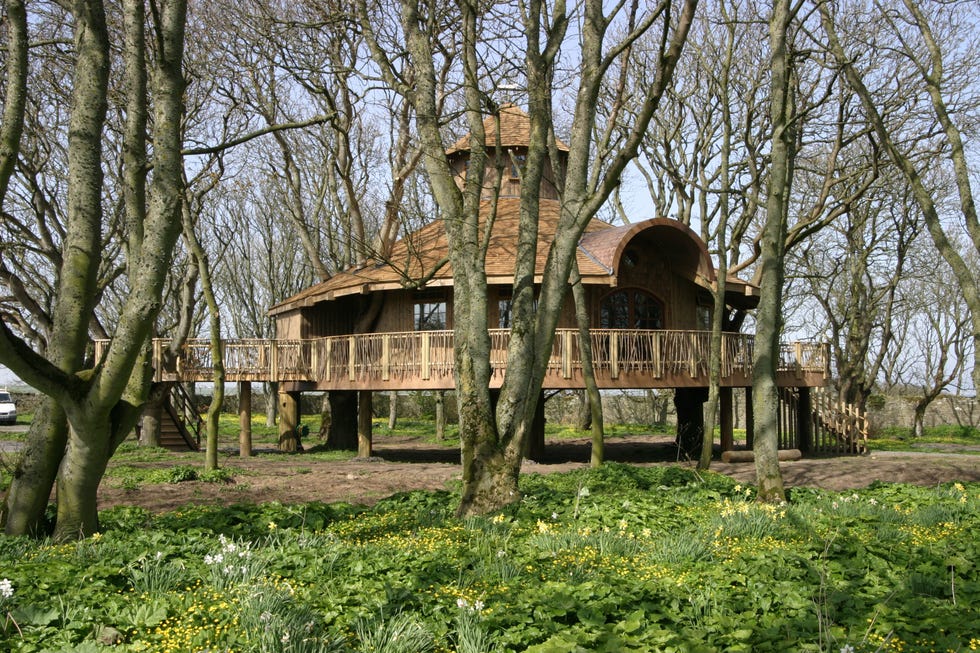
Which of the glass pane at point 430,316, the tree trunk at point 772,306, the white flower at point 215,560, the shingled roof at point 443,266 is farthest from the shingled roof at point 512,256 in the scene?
the white flower at point 215,560

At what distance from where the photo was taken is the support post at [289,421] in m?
26.9

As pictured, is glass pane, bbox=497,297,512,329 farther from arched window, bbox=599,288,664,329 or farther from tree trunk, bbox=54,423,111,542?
tree trunk, bbox=54,423,111,542

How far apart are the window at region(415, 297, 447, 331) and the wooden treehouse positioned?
0.03 metres

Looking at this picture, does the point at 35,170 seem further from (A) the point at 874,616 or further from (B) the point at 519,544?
(A) the point at 874,616

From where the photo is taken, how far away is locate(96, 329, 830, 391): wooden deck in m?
21.1

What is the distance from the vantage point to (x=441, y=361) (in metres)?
21.4

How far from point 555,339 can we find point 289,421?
10.8m

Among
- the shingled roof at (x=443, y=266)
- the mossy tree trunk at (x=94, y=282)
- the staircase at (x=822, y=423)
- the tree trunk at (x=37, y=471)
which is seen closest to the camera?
the mossy tree trunk at (x=94, y=282)

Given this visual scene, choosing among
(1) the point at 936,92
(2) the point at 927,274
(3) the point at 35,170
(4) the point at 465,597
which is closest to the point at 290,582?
(4) the point at 465,597

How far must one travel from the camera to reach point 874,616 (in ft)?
16.0

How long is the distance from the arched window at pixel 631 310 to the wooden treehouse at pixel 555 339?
0.04m

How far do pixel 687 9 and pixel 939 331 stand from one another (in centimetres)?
4542

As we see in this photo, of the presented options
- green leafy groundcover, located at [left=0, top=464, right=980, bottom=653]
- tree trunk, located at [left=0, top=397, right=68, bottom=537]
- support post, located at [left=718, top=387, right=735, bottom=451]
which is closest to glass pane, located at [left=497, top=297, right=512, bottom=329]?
support post, located at [left=718, top=387, right=735, bottom=451]

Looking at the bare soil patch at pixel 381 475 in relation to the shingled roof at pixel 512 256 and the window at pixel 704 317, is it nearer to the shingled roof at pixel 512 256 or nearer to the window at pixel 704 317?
the window at pixel 704 317
